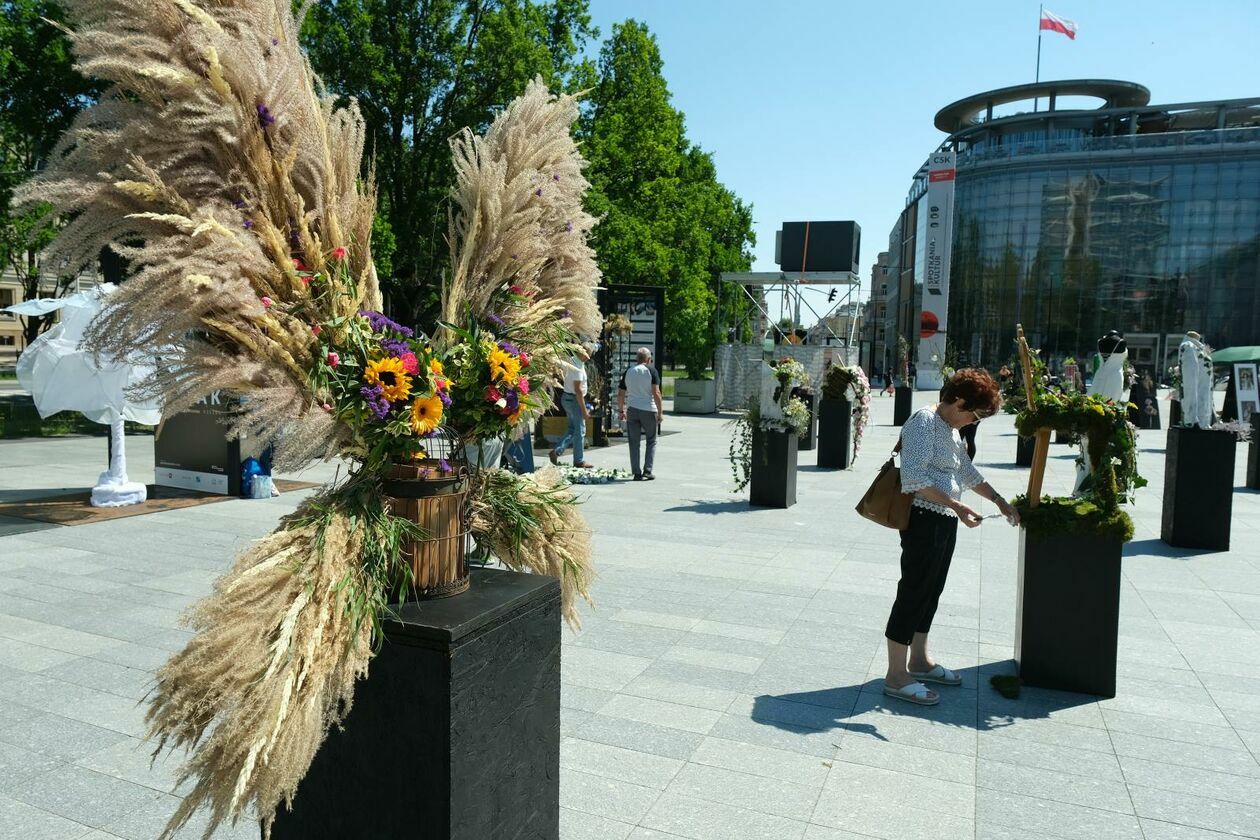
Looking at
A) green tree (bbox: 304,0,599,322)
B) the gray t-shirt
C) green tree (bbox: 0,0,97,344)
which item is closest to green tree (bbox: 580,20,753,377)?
green tree (bbox: 304,0,599,322)

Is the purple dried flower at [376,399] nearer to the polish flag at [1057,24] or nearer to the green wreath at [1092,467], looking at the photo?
the green wreath at [1092,467]

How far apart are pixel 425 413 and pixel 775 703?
3.07 m

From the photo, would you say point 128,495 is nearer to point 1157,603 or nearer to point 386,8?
point 1157,603

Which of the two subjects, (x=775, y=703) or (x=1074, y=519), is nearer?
(x=775, y=703)

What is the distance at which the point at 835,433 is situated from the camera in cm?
1387

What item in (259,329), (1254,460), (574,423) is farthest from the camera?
(574,423)

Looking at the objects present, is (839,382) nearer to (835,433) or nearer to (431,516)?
(835,433)

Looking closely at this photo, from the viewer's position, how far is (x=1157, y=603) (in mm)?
6430

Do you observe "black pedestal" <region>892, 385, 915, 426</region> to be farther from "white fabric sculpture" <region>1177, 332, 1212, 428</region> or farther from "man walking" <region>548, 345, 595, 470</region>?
"man walking" <region>548, 345, 595, 470</region>

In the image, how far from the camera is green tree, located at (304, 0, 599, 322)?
19.4 metres

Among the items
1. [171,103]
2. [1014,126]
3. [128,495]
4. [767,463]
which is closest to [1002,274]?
[1014,126]

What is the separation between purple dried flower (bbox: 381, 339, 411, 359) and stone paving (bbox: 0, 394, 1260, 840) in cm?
209

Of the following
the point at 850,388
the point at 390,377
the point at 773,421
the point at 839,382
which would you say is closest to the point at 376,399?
the point at 390,377

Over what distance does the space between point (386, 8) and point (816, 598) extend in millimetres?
18501
